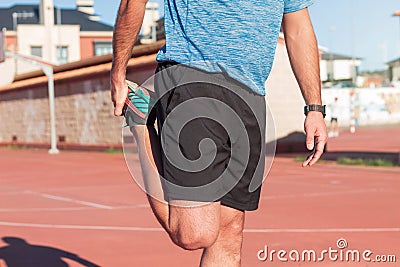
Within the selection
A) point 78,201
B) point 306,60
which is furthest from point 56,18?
point 306,60

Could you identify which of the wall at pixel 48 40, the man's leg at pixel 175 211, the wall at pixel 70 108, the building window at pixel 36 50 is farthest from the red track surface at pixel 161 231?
the building window at pixel 36 50

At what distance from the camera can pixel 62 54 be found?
2704 inches

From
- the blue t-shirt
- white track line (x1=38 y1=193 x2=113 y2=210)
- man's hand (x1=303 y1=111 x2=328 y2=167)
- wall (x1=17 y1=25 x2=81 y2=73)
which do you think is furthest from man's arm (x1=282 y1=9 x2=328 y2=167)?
wall (x1=17 y1=25 x2=81 y2=73)

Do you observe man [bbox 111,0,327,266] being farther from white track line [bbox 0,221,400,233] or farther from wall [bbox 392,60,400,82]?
wall [bbox 392,60,400,82]

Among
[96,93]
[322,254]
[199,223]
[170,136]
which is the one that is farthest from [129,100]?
[96,93]

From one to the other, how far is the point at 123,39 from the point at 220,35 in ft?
1.38

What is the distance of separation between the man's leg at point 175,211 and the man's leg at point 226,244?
0.35 feet

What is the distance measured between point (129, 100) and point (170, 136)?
268 millimetres

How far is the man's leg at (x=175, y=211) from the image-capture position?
3291mm

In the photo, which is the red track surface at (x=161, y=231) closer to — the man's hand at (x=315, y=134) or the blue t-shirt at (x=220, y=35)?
the man's hand at (x=315, y=134)

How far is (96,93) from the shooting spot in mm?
27672

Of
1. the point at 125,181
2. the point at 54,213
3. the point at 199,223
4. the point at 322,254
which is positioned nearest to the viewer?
the point at 199,223

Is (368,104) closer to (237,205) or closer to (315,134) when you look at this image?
(315,134)

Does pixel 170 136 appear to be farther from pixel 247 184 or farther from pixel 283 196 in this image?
pixel 283 196
